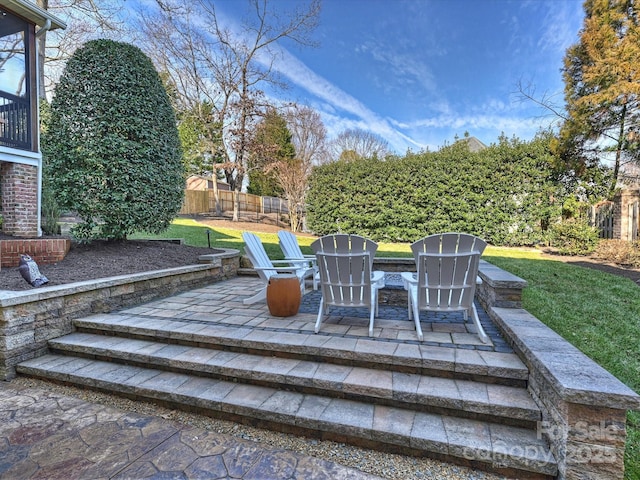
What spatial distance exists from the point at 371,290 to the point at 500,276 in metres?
1.45

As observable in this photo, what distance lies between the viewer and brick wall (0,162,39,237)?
5145 mm

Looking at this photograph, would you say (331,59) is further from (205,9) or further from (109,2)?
(109,2)

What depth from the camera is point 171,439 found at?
1944 millimetres

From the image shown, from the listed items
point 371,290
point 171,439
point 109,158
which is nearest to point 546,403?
point 371,290

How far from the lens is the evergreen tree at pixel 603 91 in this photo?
7145 mm

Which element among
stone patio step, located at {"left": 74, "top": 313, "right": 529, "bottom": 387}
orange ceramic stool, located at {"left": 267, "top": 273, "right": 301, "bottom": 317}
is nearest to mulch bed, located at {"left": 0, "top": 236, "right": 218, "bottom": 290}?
stone patio step, located at {"left": 74, "top": 313, "right": 529, "bottom": 387}

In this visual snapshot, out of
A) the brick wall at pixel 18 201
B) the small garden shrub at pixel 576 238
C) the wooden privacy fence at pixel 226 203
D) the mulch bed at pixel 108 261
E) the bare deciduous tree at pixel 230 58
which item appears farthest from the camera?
the wooden privacy fence at pixel 226 203

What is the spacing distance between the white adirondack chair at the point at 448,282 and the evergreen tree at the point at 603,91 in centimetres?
783

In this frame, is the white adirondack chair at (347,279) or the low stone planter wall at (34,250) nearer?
the white adirondack chair at (347,279)

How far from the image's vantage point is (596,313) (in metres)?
3.59

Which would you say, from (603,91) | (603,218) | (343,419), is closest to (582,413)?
(343,419)

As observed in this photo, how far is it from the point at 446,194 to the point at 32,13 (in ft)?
33.3

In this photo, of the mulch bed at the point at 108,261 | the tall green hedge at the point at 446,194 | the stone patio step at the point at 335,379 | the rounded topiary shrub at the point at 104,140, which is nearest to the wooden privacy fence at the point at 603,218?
the tall green hedge at the point at 446,194

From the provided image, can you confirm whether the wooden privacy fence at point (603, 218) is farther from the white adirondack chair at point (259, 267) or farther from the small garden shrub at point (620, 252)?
the white adirondack chair at point (259, 267)
